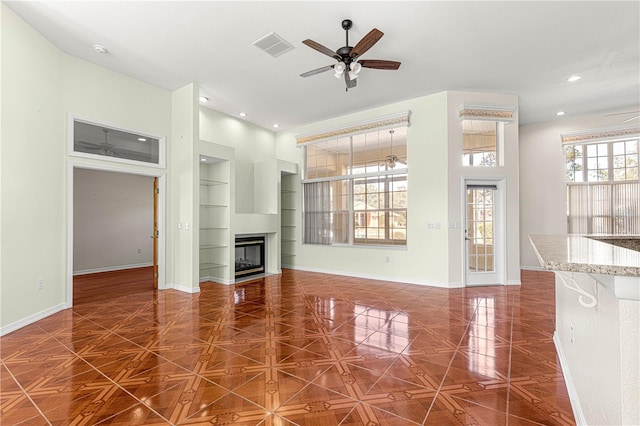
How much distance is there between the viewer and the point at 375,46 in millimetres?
3904

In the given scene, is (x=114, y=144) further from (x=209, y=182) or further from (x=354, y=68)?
(x=354, y=68)

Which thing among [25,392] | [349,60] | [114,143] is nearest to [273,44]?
[349,60]

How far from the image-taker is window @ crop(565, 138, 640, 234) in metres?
6.05

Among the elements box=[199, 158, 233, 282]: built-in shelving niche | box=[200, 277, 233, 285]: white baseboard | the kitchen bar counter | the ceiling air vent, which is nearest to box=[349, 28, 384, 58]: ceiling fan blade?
the ceiling air vent

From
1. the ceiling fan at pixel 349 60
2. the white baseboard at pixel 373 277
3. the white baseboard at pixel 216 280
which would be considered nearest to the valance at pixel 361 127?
the ceiling fan at pixel 349 60

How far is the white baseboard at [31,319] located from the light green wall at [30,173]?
0.09 ft

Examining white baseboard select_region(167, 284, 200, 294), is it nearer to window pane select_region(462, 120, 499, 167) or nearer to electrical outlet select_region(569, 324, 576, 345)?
electrical outlet select_region(569, 324, 576, 345)

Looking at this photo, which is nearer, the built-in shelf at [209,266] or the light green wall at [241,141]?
the built-in shelf at [209,266]

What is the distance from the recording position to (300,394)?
6.75 ft

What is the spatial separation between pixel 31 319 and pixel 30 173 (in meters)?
1.72

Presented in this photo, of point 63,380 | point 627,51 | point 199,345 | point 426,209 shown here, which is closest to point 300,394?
point 199,345

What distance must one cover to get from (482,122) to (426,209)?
1893 millimetres

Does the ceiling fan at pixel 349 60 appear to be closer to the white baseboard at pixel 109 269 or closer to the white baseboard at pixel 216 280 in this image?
the white baseboard at pixel 216 280

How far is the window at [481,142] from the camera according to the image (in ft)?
17.8
